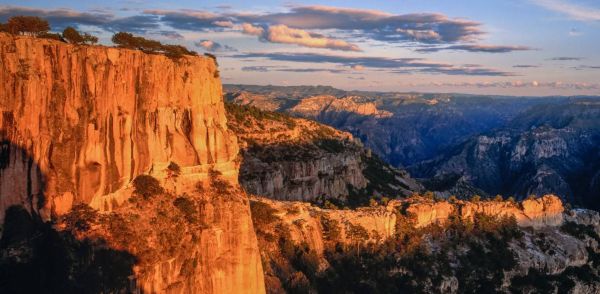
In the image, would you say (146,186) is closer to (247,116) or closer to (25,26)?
(25,26)

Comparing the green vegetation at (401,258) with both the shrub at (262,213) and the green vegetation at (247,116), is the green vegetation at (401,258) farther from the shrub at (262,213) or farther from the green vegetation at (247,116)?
the green vegetation at (247,116)

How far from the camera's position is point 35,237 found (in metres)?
42.7

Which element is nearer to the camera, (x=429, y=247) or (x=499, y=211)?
(x=429, y=247)

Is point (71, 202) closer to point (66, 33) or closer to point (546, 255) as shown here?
point (66, 33)

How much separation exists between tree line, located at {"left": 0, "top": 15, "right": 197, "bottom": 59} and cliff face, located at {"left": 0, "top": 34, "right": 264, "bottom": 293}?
328 centimetres

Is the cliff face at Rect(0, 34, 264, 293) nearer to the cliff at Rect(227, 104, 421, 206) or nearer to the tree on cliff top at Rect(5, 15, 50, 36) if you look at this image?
the tree on cliff top at Rect(5, 15, 50, 36)

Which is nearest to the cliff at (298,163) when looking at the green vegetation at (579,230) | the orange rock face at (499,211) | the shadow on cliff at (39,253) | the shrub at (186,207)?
the orange rock face at (499,211)

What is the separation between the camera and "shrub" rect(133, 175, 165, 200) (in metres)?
49.7

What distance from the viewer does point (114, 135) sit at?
155 ft

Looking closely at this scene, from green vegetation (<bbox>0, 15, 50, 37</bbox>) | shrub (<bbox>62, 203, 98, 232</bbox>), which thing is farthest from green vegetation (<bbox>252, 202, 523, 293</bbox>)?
green vegetation (<bbox>0, 15, 50, 37</bbox>)

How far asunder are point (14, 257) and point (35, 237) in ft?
5.86

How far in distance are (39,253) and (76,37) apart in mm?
16527

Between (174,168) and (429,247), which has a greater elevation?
(174,168)

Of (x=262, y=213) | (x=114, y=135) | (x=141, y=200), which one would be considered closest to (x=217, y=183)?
(x=141, y=200)
